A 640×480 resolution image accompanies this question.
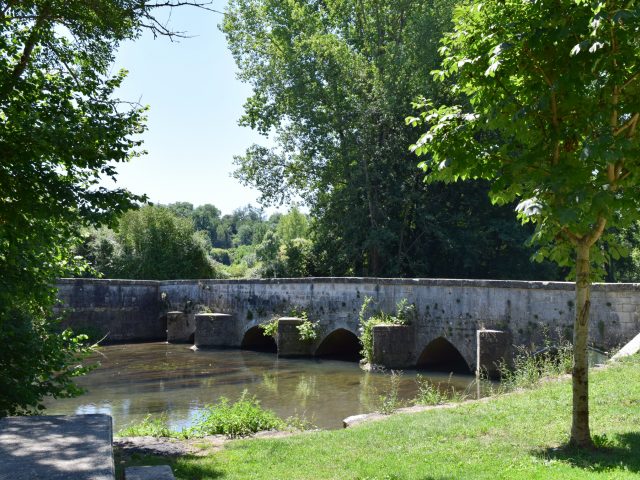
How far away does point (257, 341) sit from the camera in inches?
1062

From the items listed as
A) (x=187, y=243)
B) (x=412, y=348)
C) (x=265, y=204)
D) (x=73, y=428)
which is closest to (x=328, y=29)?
(x=265, y=204)

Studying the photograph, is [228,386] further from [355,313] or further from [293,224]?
[293,224]

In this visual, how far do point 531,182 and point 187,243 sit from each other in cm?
3184

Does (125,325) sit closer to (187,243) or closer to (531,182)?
(187,243)

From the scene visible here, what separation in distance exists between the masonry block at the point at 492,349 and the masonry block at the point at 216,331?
13.1 meters

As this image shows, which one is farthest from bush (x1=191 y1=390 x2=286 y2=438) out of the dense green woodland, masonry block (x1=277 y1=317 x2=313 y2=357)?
masonry block (x1=277 y1=317 x2=313 y2=357)

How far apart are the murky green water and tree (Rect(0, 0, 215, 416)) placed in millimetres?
4427

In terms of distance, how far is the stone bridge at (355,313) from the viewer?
14.4 m

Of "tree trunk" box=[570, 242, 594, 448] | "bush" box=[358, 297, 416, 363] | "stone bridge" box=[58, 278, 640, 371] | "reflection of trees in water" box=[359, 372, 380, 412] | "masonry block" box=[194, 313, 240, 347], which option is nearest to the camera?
"tree trunk" box=[570, 242, 594, 448]

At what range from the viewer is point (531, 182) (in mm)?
6574

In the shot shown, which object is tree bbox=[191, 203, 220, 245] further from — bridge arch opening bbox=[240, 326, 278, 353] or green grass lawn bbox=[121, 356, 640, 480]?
green grass lawn bbox=[121, 356, 640, 480]

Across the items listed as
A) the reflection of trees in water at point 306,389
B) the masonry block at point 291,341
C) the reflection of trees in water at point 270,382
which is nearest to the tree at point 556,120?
the reflection of trees in water at point 306,389

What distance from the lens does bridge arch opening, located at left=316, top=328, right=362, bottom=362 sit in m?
22.4

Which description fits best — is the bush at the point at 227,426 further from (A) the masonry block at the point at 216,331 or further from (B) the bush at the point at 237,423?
(A) the masonry block at the point at 216,331
